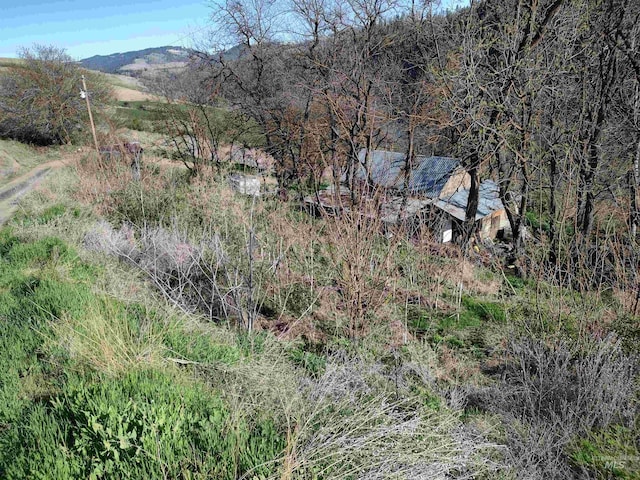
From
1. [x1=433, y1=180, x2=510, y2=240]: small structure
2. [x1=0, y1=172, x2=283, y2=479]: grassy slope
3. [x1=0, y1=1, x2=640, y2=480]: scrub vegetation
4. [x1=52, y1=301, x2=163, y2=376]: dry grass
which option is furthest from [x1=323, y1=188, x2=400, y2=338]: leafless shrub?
[x1=433, y1=180, x2=510, y2=240]: small structure

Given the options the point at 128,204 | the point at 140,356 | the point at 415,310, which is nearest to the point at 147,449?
the point at 140,356

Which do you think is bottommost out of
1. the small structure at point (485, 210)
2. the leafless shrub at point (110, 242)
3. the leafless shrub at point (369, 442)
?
the small structure at point (485, 210)

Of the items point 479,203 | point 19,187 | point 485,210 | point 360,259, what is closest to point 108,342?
point 360,259

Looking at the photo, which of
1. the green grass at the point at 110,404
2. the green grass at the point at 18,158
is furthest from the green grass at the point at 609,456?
the green grass at the point at 18,158

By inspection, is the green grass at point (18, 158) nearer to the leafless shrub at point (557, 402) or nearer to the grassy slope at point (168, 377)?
the grassy slope at point (168, 377)

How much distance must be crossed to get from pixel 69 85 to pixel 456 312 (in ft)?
98.5

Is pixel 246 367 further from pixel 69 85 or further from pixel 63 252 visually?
pixel 69 85

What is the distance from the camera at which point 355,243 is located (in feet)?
19.4

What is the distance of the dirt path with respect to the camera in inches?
535

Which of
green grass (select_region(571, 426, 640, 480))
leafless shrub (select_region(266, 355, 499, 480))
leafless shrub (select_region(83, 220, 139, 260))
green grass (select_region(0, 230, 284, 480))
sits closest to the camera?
green grass (select_region(0, 230, 284, 480))

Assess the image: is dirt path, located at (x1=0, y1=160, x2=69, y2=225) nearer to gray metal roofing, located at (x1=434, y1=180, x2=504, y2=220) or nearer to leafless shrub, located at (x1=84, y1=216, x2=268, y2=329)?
leafless shrub, located at (x1=84, y1=216, x2=268, y2=329)

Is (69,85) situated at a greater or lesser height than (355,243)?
greater

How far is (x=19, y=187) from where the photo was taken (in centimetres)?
1750

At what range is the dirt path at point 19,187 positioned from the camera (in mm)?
13584
